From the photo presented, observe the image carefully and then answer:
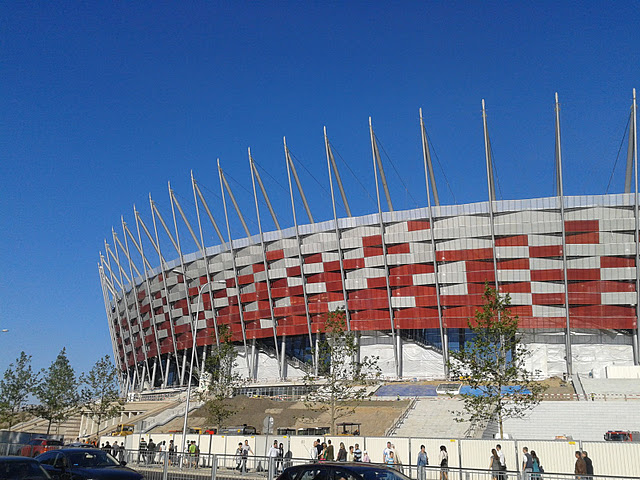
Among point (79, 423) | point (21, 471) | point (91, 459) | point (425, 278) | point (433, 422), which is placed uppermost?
point (425, 278)

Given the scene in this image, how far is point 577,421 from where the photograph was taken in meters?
44.0

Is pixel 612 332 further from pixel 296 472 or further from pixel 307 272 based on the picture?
pixel 296 472

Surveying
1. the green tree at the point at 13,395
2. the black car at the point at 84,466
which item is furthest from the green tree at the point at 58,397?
the black car at the point at 84,466

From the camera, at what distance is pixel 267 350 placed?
85125 mm

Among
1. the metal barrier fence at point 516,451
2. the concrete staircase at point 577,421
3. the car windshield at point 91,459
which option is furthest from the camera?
the concrete staircase at point 577,421

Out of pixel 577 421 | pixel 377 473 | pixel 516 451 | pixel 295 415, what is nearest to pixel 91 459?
pixel 377 473

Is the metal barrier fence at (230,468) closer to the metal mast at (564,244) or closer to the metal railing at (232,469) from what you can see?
the metal railing at (232,469)

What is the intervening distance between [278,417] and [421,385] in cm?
1786

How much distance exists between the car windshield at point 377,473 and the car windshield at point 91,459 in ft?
31.7

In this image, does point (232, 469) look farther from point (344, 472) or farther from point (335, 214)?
point (335, 214)

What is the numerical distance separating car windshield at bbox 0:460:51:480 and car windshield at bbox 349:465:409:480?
8.19m

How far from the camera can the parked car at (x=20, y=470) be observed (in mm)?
14328

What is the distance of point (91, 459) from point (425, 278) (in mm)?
56349

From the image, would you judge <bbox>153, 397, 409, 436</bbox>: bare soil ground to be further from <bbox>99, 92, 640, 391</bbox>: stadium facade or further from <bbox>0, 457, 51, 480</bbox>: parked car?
<bbox>0, 457, 51, 480</bbox>: parked car
